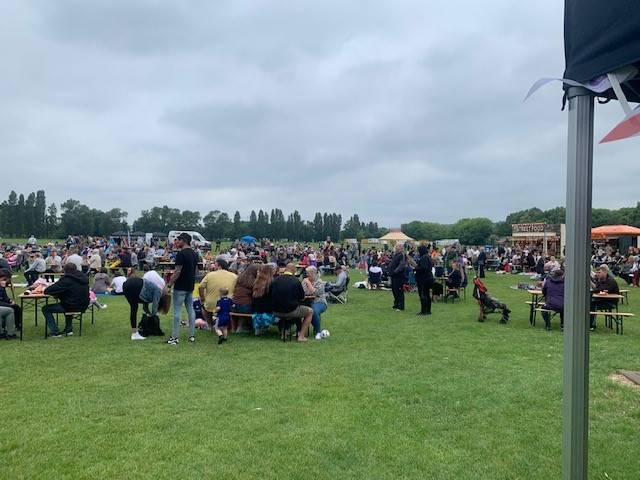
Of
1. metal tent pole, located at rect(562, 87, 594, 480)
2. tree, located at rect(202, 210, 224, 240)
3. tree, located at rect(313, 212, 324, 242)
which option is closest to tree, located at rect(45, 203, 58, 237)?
tree, located at rect(202, 210, 224, 240)

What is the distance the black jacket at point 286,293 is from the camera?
27.2 ft

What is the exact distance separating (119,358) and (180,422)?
3068mm

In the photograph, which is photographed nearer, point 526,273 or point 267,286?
point 267,286

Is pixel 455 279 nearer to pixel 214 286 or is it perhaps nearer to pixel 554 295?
pixel 554 295

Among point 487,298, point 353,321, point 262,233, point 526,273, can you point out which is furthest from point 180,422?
point 262,233

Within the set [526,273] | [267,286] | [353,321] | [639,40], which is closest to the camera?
→ [639,40]

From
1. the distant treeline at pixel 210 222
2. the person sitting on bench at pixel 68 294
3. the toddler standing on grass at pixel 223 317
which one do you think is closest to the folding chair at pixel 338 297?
the toddler standing on grass at pixel 223 317

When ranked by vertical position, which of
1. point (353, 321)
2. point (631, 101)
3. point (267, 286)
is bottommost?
point (353, 321)

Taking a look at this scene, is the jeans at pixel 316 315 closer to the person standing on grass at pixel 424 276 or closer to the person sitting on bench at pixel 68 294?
the person standing on grass at pixel 424 276

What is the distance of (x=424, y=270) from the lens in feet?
37.4

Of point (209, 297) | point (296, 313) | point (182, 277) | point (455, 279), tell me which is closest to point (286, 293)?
point (296, 313)

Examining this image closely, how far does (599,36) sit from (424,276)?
32.2ft

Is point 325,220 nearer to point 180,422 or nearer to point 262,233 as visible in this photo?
point 262,233

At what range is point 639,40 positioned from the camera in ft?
5.60
